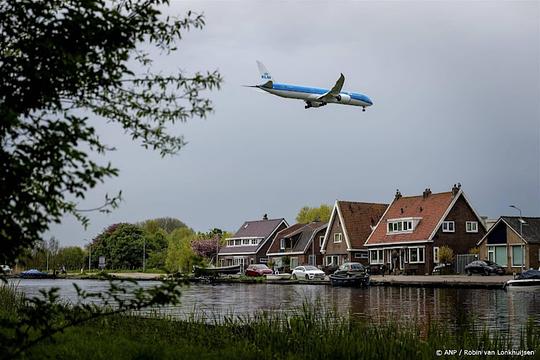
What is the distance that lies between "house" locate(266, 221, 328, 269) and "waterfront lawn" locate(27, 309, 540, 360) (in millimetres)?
83325

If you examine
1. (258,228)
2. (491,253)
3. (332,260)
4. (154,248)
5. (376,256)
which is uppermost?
(258,228)

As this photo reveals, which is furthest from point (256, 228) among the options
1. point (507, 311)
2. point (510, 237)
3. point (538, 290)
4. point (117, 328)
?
point (117, 328)

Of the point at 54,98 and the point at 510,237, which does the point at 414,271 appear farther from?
the point at 54,98

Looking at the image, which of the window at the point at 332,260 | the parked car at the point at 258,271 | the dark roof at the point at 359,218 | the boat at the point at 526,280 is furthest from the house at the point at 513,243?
the parked car at the point at 258,271

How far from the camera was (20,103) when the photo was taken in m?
6.12

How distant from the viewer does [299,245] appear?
101 metres

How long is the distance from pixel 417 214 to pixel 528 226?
13.1 meters

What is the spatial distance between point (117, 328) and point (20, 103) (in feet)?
29.2

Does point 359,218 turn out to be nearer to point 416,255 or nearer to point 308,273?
point 416,255

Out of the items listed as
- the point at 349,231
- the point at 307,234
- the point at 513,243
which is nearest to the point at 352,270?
the point at 513,243

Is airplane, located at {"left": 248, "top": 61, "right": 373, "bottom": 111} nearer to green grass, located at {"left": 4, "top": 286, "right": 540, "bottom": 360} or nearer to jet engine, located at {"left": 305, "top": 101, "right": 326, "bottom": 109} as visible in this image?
jet engine, located at {"left": 305, "top": 101, "right": 326, "bottom": 109}

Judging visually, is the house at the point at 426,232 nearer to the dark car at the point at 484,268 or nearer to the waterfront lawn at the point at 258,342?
the dark car at the point at 484,268

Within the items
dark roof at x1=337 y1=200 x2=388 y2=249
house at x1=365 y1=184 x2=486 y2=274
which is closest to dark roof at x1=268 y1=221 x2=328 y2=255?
dark roof at x1=337 y1=200 x2=388 y2=249

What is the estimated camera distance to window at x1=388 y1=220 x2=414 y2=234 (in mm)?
78938
